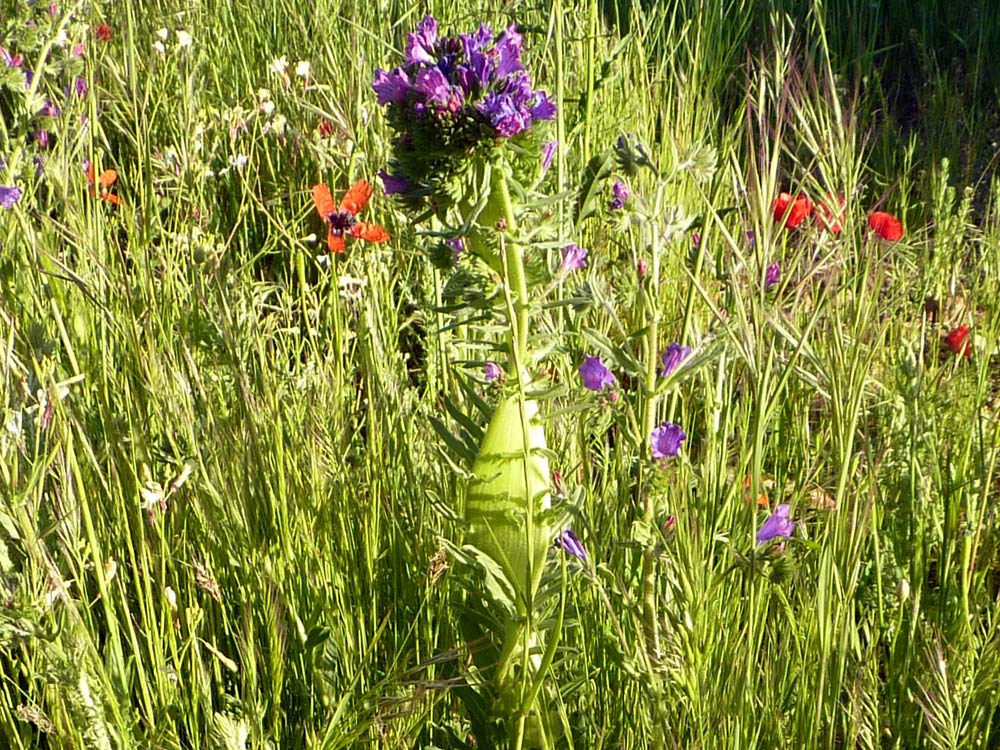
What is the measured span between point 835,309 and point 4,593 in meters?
0.90

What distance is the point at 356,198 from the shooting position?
1880 mm

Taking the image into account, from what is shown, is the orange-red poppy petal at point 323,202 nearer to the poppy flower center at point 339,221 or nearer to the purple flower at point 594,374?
the poppy flower center at point 339,221

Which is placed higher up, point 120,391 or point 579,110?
point 579,110

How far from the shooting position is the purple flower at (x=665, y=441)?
49.3 inches

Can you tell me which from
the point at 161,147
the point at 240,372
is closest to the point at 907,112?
the point at 161,147

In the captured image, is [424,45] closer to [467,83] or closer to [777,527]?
[467,83]

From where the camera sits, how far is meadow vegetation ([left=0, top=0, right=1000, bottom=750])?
1149mm

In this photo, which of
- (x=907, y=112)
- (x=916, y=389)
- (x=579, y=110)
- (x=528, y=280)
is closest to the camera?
(x=528, y=280)

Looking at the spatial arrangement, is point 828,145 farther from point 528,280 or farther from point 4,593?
point 4,593

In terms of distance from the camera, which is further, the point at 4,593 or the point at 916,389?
the point at 916,389

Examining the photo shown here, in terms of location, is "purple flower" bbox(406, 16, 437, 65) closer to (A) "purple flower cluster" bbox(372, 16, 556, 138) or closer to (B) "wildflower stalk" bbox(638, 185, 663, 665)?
(A) "purple flower cluster" bbox(372, 16, 556, 138)

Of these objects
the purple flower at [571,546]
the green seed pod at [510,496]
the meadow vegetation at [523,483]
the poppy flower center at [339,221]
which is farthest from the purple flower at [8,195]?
the purple flower at [571,546]

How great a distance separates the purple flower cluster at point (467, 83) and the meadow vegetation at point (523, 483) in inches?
1.4

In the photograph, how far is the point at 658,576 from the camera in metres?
1.41
